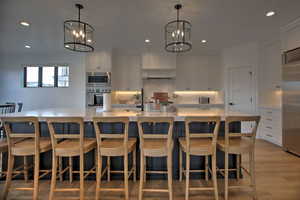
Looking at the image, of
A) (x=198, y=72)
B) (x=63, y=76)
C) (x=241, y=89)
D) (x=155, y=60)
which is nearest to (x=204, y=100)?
(x=198, y=72)

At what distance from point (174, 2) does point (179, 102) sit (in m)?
3.69

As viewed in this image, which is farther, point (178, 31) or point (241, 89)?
point (241, 89)

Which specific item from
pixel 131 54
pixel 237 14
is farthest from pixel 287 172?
pixel 131 54

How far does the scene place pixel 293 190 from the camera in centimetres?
218

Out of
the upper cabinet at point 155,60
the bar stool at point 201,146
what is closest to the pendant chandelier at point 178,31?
the upper cabinet at point 155,60

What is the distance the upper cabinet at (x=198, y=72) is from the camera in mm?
5703

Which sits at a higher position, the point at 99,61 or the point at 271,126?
the point at 99,61

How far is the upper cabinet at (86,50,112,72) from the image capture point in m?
5.23

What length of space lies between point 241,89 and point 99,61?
173 inches

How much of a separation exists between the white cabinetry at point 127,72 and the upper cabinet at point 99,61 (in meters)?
0.32

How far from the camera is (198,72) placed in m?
5.73

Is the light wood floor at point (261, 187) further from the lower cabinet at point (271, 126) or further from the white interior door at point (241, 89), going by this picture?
the white interior door at point (241, 89)

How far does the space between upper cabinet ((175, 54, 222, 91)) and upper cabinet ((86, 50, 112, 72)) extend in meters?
2.28

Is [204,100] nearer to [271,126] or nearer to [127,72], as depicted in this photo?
[271,126]
